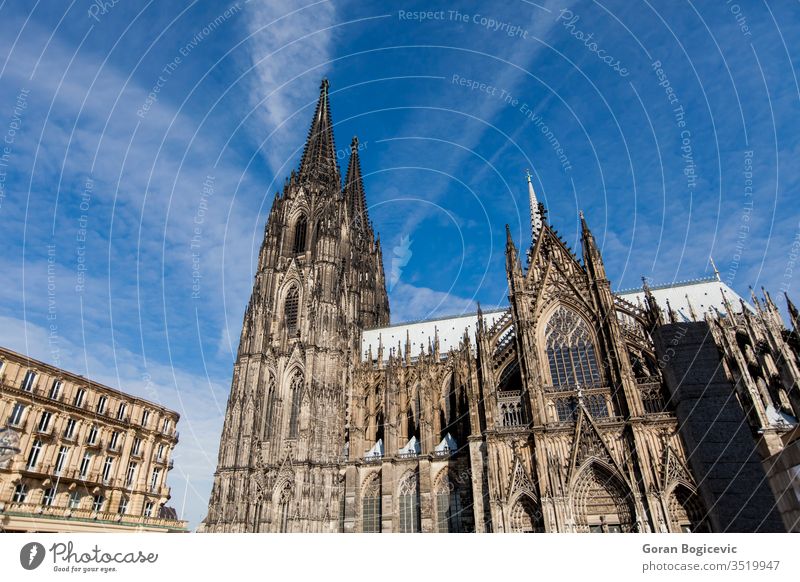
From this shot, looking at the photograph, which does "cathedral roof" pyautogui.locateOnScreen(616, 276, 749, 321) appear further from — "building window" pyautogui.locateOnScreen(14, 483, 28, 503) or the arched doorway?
"building window" pyautogui.locateOnScreen(14, 483, 28, 503)

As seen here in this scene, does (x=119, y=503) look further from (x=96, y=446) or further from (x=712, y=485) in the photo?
(x=712, y=485)

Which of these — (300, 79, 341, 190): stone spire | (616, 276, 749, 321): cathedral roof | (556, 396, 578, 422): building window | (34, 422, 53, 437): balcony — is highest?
(300, 79, 341, 190): stone spire

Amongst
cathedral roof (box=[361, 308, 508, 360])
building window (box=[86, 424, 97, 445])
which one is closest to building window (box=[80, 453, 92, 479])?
building window (box=[86, 424, 97, 445])

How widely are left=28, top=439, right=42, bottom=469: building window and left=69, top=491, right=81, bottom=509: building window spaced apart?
3.25m

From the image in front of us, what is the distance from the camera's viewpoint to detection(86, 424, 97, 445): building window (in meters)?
30.2

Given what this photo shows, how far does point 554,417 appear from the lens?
2706 cm

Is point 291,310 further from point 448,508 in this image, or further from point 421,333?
point 448,508

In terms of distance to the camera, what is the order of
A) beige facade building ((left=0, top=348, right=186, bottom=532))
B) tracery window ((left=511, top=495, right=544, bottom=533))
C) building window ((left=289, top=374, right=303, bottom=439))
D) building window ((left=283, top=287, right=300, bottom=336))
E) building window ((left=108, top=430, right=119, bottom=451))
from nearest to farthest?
1. tracery window ((left=511, top=495, right=544, bottom=533))
2. beige facade building ((left=0, top=348, right=186, bottom=532))
3. building window ((left=108, top=430, right=119, bottom=451))
4. building window ((left=289, top=374, right=303, bottom=439))
5. building window ((left=283, top=287, right=300, bottom=336))

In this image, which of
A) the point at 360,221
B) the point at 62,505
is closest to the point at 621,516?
the point at 62,505

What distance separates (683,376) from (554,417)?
7.52m

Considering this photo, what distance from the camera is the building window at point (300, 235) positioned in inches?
1817

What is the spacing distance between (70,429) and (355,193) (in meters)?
40.6

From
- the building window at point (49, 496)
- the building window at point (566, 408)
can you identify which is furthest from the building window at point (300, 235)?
the building window at point (566, 408)

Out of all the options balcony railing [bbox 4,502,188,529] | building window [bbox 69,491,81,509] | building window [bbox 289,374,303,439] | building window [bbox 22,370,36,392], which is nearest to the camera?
balcony railing [bbox 4,502,188,529]
